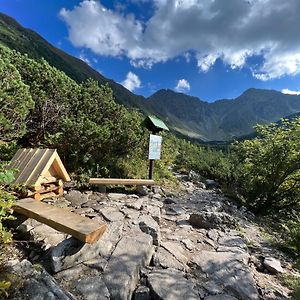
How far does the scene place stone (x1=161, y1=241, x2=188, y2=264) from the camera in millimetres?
4359

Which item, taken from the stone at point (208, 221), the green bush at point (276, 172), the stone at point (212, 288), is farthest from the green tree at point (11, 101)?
the green bush at point (276, 172)

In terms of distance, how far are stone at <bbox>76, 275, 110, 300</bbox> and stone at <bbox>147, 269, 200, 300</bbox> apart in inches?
25.5

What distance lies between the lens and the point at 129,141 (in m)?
8.95

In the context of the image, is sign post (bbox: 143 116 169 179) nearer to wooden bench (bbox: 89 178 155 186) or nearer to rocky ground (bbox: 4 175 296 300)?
wooden bench (bbox: 89 178 155 186)

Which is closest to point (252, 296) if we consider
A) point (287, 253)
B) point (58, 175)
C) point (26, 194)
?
point (287, 253)

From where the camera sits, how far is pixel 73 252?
344 centimetres

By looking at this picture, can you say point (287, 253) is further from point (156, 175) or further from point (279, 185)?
point (156, 175)

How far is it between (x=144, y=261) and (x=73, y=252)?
1.05 metres

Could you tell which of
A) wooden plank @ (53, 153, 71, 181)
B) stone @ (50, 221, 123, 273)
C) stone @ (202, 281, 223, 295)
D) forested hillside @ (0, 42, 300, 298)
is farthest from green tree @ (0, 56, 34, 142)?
stone @ (202, 281, 223, 295)

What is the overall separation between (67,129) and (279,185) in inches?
303

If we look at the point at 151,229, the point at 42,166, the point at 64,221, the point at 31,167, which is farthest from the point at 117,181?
the point at 64,221

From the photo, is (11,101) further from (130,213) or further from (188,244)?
(188,244)

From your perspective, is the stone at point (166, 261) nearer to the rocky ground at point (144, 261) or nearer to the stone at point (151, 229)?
the rocky ground at point (144, 261)

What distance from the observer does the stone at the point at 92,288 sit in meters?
2.98
